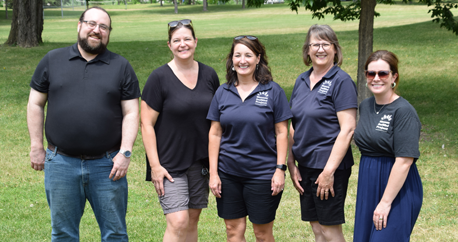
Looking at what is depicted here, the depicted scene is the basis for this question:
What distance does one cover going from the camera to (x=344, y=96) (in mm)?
3391

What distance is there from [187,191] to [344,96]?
149 cm

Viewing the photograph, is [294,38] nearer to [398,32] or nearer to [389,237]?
[398,32]

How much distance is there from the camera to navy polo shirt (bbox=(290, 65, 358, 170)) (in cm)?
341

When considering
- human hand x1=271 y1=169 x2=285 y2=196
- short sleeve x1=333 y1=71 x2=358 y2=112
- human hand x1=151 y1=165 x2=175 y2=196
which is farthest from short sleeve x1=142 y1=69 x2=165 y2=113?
short sleeve x1=333 y1=71 x2=358 y2=112

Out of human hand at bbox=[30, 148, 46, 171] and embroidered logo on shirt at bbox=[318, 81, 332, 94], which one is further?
human hand at bbox=[30, 148, 46, 171]

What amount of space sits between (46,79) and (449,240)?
14.3 ft

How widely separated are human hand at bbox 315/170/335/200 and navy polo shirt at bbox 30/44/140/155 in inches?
65.5

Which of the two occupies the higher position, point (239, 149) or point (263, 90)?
point (263, 90)

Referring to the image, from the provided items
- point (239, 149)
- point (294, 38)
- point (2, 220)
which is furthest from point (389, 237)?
point (294, 38)

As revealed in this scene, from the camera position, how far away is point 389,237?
10.2 feet

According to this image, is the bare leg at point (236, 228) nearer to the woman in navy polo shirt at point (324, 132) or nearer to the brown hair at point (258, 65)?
the woman in navy polo shirt at point (324, 132)

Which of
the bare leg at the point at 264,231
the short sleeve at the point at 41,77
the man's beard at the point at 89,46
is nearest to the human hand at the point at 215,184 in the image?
the bare leg at the point at 264,231

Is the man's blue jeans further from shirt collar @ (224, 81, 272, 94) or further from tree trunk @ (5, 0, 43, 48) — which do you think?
tree trunk @ (5, 0, 43, 48)

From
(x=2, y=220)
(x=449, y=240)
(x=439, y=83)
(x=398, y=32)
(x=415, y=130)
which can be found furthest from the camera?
(x=398, y=32)
